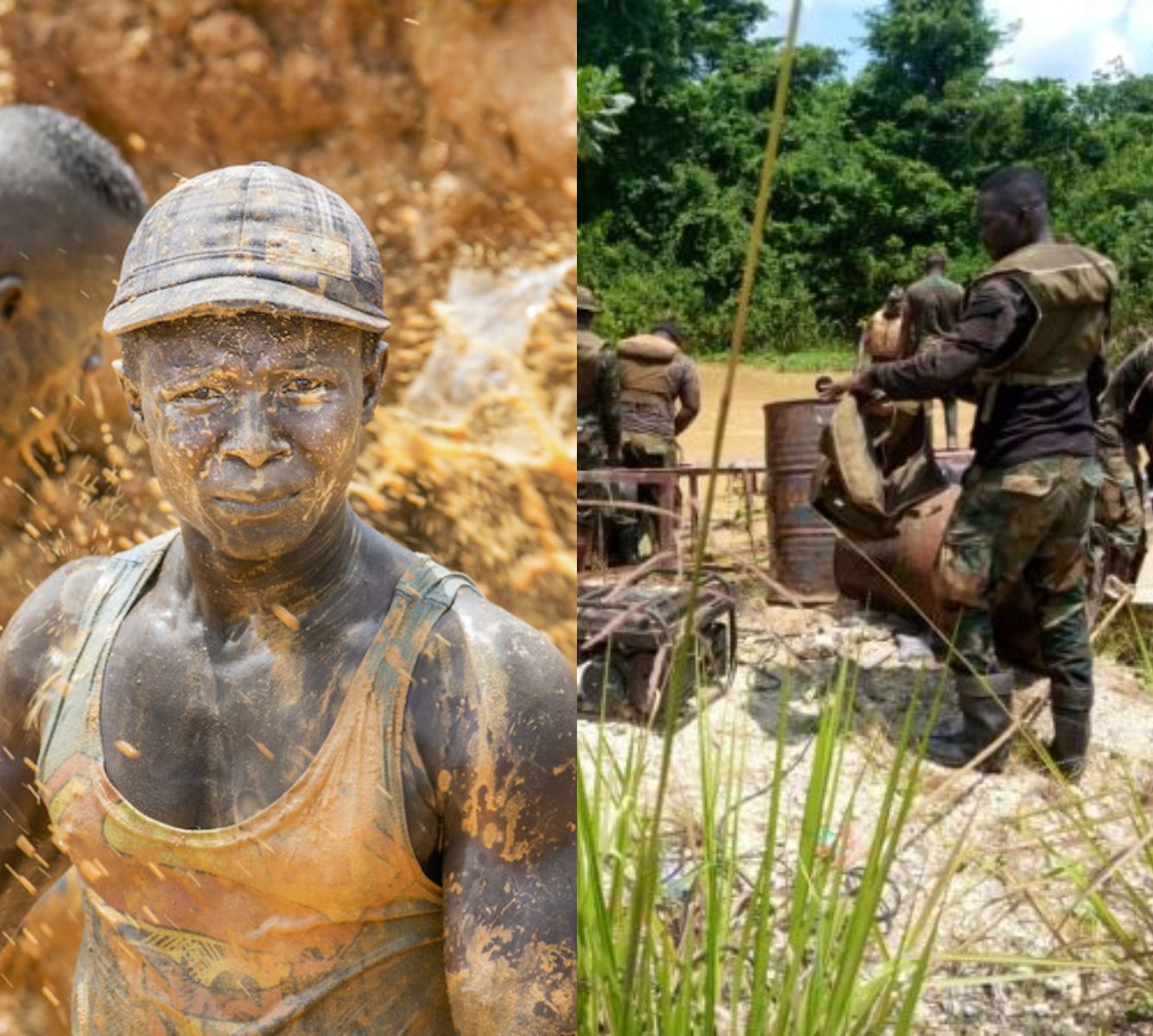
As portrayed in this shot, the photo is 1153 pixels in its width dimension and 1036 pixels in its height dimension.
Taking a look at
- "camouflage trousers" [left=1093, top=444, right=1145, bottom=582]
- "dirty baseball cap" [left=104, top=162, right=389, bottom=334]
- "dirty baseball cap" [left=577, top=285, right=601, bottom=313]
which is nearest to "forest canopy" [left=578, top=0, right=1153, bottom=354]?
"dirty baseball cap" [left=577, top=285, right=601, bottom=313]

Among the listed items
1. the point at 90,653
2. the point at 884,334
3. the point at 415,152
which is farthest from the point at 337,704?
the point at 884,334

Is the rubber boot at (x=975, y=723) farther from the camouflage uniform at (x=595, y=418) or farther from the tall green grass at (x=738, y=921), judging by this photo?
the camouflage uniform at (x=595, y=418)

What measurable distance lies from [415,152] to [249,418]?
0.23m

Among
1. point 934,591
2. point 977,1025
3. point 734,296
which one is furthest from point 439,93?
point 977,1025

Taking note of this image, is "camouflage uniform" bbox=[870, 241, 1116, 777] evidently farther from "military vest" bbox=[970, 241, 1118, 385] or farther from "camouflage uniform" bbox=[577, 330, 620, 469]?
"camouflage uniform" bbox=[577, 330, 620, 469]

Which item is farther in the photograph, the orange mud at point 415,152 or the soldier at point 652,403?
the soldier at point 652,403

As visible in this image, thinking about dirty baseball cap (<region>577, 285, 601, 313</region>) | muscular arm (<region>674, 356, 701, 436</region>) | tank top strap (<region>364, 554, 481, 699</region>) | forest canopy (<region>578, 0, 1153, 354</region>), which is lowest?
tank top strap (<region>364, 554, 481, 699</region>)

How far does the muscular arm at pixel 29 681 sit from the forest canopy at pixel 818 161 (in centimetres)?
53

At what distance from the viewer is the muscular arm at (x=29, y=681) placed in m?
0.80

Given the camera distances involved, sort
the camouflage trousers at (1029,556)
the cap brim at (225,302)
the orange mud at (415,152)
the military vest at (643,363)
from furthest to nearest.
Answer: the camouflage trousers at (1029,556) < the military vest at (643,363) < the orange mud at (415,152) < the cap brim at (225,302)

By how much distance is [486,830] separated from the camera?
0.74 m

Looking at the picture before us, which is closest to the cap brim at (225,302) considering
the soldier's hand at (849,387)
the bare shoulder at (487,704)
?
the bare shoulder at (487,704)

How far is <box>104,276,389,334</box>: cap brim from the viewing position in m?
0.67

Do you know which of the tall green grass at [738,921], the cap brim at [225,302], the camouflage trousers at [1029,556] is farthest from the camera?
the camouflage trousers at [1029,556]
